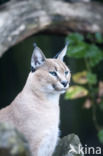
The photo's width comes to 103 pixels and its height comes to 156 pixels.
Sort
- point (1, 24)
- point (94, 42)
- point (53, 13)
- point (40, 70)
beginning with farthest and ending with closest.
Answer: point (94, 42) → point (53, 13) → point (1, 24) → point (40, 70)

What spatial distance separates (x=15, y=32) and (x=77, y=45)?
2.25ft

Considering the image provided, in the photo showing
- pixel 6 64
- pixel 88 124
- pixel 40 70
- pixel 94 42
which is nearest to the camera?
pixel 40 70

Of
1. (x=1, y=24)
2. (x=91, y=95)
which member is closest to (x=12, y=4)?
(x=1, y=24)

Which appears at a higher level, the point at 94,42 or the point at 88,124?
the point at 94,42

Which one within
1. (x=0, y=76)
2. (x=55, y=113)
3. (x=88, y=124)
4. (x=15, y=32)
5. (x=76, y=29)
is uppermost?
(x=55, y=113)

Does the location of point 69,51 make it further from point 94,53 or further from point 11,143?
point 11,143

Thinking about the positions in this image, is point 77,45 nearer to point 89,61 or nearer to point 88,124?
point 89,61

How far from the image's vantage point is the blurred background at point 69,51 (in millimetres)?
4629

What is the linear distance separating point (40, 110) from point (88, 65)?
295 cm

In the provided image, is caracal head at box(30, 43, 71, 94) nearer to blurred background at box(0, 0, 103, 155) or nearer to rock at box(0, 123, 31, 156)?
rock at box(0, 123, 31, 156)

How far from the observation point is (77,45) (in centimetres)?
476

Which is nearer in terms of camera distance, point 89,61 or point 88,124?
point 89,61

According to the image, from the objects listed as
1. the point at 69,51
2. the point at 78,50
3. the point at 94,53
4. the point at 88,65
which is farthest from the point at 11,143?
the point at 88,65

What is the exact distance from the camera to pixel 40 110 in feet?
8.48
